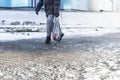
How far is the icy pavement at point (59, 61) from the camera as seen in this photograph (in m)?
6.60

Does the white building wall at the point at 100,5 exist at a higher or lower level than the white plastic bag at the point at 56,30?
lower

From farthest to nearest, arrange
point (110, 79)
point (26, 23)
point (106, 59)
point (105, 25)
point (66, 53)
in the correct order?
point (105, 25) → point (26, 23) → point (66, 53) → point (106, 59) → point (110, 79)

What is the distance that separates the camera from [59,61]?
25.7ft

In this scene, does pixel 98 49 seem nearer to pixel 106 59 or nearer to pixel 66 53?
pixel 66 53

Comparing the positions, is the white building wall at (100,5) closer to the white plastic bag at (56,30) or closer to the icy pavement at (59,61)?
the white plastic bag at (56,30)

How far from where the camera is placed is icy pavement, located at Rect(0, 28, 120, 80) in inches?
260

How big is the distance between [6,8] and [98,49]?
8.16 meters

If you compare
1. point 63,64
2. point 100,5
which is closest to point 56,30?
point 63,64

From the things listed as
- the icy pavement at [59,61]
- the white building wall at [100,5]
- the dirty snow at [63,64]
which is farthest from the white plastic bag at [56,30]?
the white building wall at [100,5]

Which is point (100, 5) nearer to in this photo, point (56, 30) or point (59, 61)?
point (56, 30)

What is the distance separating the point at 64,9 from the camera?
58.6 feet

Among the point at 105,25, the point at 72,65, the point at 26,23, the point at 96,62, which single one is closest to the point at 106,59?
the point at 96,62

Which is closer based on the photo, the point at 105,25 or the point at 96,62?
the point at 96,62

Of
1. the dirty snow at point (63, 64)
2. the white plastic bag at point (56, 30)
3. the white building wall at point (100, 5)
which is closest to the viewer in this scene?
the dirty snow at point (63, 64)
